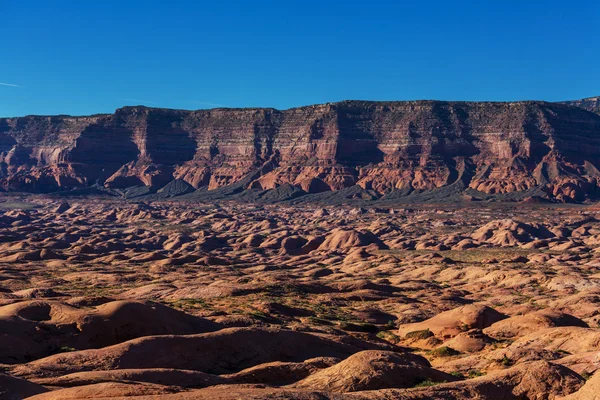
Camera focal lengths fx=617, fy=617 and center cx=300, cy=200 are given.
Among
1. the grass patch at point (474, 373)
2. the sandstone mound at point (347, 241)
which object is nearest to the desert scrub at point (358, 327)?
the grass patch at point (474, 373)

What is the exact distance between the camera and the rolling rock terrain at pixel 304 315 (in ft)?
62.2

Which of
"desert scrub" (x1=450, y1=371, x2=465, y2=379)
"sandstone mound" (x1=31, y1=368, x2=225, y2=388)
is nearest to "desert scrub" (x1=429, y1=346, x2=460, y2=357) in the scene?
"desert scrub" (x1=450, y1=371, x2=465, y2=379)

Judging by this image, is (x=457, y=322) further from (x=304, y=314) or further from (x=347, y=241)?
(x=347, y=241)

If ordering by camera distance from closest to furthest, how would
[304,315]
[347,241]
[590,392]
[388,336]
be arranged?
[590,392] < [388,336] < [304,315] < [347,241]

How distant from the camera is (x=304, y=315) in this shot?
43.0 metres

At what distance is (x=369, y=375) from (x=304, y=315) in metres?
23.9

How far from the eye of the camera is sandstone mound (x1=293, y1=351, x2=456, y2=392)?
1886 cm

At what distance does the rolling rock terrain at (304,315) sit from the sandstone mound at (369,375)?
6 centimetres

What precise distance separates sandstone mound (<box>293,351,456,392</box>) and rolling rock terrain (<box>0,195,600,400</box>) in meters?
0.06

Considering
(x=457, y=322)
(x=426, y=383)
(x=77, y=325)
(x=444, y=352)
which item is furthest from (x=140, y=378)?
(x=457, y=322)

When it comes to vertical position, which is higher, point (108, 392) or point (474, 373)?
point (108, 392)

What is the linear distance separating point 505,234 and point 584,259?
30.1m

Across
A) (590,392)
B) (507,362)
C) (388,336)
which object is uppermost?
(590,392)

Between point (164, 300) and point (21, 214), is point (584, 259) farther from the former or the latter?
point (21, 214)
